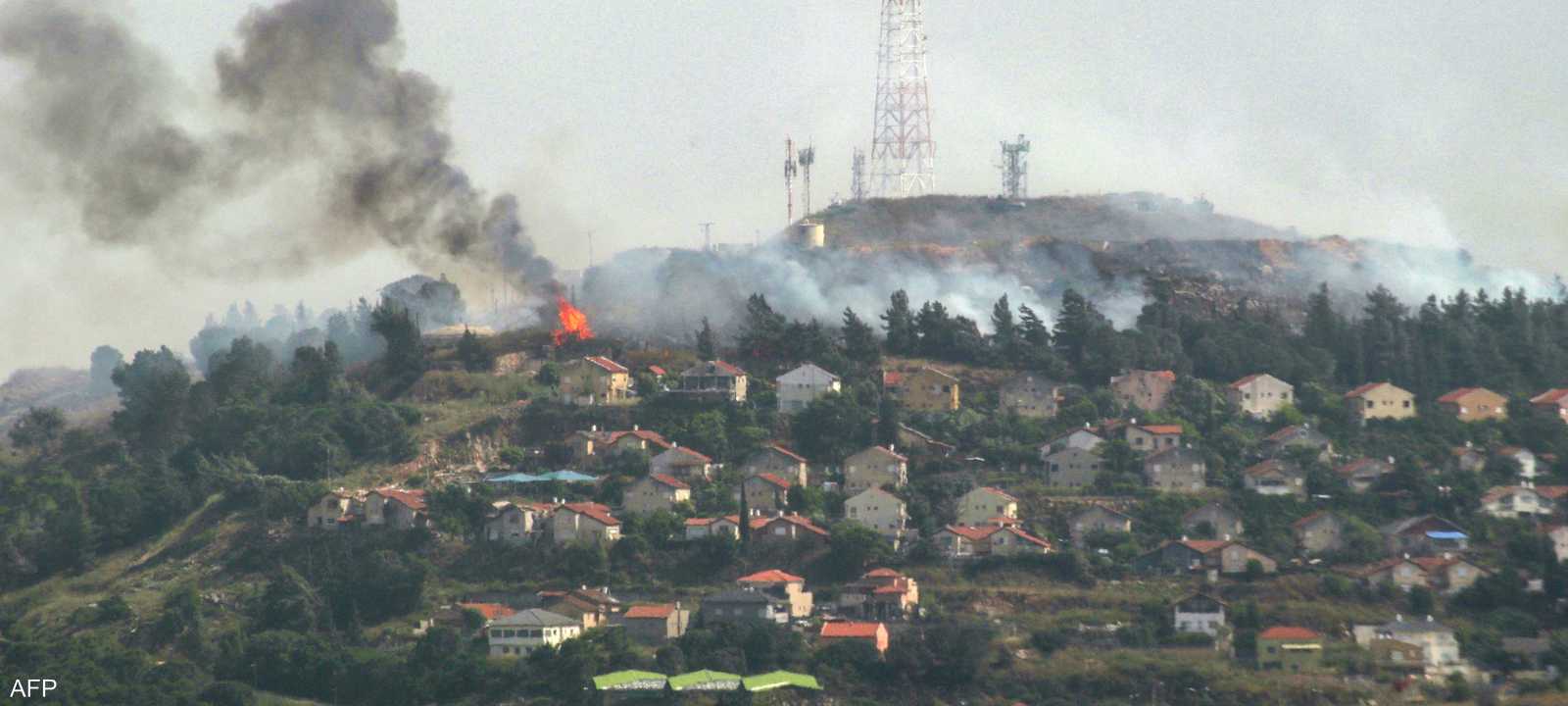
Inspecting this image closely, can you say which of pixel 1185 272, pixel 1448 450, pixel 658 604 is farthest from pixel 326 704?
pixel 1185 272

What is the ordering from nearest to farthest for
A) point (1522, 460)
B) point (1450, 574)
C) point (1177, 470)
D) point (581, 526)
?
point (1450, 574) < point (581, 526) < point (1177, 470) < point (1522, 460)

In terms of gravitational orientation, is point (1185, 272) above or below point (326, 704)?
above

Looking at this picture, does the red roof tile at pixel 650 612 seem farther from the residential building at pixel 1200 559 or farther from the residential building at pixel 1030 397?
the residential building at pixel 1030 397

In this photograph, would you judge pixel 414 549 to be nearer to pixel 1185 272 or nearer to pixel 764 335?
pixel 764 335

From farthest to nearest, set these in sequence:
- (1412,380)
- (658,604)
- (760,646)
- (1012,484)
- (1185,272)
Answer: (1185,272) → (1412,380) → (1012,484) → (658,604) → (760,646)

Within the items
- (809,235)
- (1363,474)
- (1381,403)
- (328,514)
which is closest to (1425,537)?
(1363,474)

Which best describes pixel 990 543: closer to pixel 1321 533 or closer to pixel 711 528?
pixel 711 528
